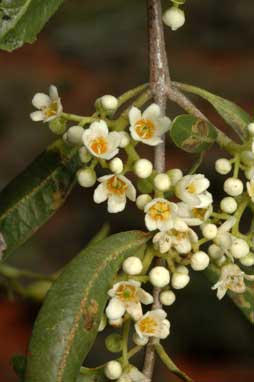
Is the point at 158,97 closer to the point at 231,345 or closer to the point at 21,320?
the point at 231,345

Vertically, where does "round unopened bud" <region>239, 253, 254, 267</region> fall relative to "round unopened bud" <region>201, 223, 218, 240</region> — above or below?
below

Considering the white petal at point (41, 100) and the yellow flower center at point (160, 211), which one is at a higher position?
the white petal at point (41, 100)

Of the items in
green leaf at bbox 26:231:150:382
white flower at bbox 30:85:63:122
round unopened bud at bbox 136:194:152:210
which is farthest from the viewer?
white flower at bbox 30:85:63:122

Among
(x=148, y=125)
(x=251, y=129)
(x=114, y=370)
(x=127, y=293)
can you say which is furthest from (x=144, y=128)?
(x=114, y=370)

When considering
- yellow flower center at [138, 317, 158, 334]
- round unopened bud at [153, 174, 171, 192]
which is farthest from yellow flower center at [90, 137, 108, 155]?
yellow flower center at [138, 317, 158, 334]

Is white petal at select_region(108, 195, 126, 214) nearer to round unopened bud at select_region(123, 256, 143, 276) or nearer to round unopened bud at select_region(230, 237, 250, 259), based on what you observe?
→ round unopened bud at select_region(123, 256, 143, 276)

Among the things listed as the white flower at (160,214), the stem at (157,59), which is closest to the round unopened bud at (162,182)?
the white flower at (160,214)

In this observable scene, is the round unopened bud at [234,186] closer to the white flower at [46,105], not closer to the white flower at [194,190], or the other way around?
the white flower at [194,190]
